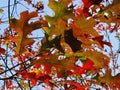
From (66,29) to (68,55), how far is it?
124 millimetres

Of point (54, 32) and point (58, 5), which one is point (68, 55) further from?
point (58, 5)

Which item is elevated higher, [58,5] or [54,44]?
[58,5]

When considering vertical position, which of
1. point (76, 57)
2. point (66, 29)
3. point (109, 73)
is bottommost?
point (109, 73)

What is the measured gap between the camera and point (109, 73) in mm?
1594

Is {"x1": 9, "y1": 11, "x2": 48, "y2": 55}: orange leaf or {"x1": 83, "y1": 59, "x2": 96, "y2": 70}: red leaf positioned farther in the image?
{"x1": 83, "y1": 59, "x2": 96, "y2": 70}: red leaf

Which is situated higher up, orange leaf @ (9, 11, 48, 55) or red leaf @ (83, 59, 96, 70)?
orange leaf @ (9, 11, 48, 55)

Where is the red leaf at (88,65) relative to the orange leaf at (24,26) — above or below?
below

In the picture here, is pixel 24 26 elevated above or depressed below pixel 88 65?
above

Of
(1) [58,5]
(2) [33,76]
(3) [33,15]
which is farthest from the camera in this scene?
(2) [33,76]

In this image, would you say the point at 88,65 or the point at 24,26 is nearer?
the point at 24,26

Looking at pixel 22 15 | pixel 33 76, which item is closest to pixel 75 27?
pixel 22 15

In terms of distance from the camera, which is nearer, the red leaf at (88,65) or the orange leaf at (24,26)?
the orange leaf at (24,26)

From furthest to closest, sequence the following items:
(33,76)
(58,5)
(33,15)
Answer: (33,76)
(58,5)
(33,15)

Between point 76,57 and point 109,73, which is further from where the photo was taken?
point 109,73
